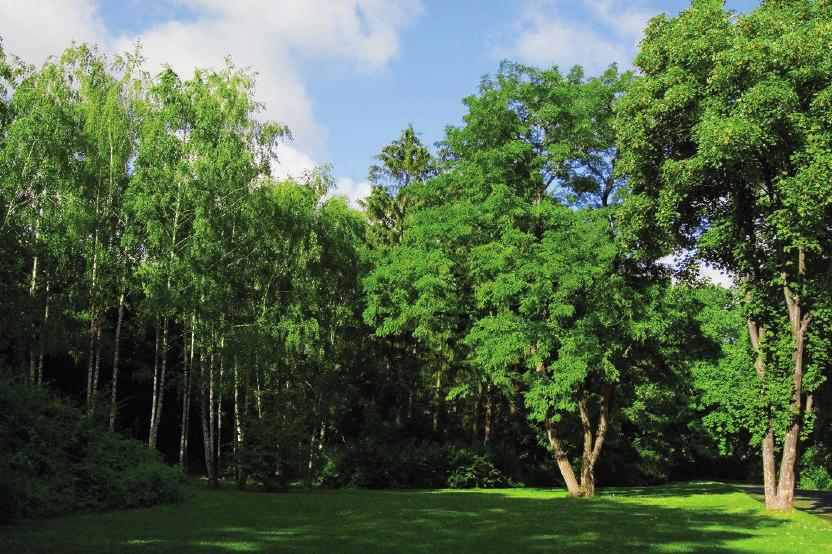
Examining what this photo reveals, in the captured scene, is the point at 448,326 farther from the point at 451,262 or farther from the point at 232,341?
the point at 232,341

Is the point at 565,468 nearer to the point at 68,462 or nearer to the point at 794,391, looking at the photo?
the point at 794,391

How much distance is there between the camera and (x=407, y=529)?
47.0 ft

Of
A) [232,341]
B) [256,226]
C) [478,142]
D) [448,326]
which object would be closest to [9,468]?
[232,341]

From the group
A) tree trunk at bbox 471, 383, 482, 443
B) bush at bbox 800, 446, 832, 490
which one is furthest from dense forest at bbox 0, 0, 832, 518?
bush at bbox 800, 446, 832, 490

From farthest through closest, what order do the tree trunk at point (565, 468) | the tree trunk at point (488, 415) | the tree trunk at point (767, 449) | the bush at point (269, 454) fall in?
1. the tree trunk at point (488, 415)
2. the tree trunk at point (565, 468)
3. the bush at point (269, 454)
4. the tree trunk at point (767, 449)

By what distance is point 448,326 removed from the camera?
3052cm

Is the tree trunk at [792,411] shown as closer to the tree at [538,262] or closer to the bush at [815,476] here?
the tree at [538,262]

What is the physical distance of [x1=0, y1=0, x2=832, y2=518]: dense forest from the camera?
19.0 metres

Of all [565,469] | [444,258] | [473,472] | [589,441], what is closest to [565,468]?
[565,469]

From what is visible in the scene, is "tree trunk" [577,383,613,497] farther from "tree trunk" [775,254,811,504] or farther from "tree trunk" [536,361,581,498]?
"tree trunk" [775,254,811,504]

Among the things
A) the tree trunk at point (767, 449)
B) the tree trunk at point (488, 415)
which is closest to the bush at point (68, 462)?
the tree trunk at point (767, 449)

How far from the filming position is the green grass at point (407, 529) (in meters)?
11.4

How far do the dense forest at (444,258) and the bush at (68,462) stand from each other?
72 millimetres

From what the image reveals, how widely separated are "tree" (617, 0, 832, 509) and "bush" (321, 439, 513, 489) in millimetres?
15765
